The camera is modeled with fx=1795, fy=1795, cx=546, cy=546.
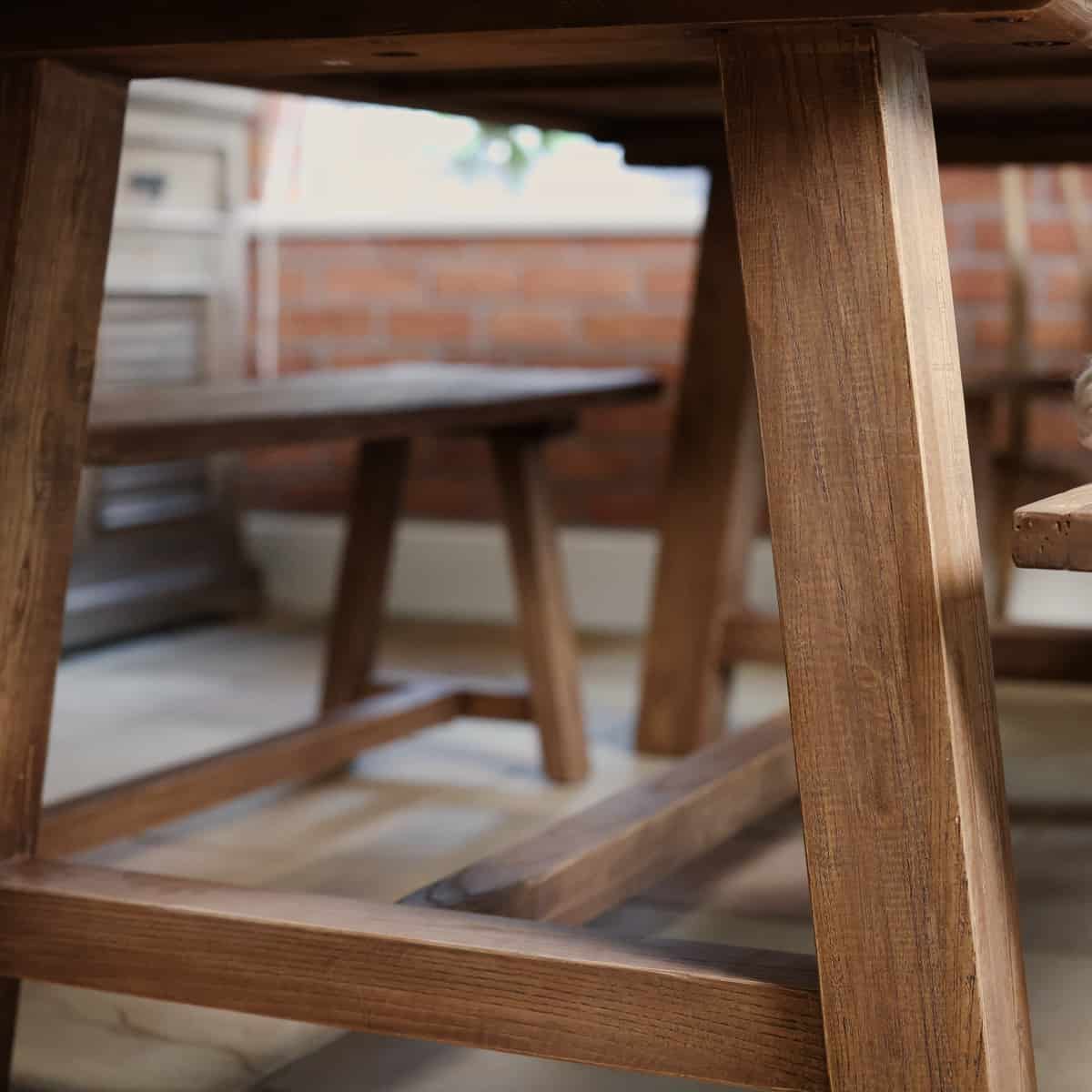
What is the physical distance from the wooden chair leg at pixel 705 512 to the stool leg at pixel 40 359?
3.84 ft

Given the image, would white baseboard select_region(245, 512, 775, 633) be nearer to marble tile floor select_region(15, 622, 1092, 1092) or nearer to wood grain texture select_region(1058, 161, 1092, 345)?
marble tile floor select_region(15, 622, 1092, 1092)

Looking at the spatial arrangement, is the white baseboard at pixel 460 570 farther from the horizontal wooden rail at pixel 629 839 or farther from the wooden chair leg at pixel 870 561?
the wooden chair leg at pixel 870 561

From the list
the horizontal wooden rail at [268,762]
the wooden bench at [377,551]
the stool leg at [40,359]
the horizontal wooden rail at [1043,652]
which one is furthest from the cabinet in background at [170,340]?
the stool leg at [40,359]

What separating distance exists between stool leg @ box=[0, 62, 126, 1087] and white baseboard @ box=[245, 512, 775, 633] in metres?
2.14

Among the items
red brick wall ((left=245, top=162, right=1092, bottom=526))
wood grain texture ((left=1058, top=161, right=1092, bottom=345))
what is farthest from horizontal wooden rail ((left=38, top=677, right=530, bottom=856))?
wood grain texture ((left=1058, top=161, right=1092, bottom=345))

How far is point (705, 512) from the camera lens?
230 centimetres

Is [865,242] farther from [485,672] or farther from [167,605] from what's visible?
[167,605]

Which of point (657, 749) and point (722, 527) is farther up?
point (722, 527)

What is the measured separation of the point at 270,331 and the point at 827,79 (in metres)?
2.85

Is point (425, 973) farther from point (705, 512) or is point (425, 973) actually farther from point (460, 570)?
point (460, 570)

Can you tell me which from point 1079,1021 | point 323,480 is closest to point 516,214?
point 323,480

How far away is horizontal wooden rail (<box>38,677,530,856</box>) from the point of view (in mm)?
1613

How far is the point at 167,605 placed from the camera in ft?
10.9

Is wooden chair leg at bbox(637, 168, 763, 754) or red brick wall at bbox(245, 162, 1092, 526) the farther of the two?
red brick wall at bbox(245, 162, 1092, 526)
